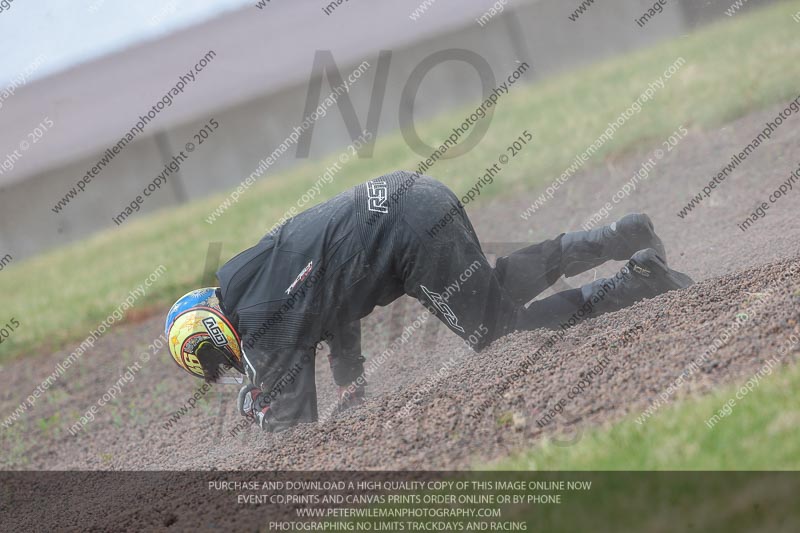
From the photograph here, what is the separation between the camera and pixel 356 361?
23.2 ft

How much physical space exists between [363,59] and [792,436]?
19.9m

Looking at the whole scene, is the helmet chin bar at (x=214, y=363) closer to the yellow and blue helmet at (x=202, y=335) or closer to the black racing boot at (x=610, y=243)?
the yellow and blue helmet at (x=202, y=335)

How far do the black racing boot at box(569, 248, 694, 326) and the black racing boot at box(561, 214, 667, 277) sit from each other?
0.14 metres

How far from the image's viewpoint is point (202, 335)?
596 centimetres

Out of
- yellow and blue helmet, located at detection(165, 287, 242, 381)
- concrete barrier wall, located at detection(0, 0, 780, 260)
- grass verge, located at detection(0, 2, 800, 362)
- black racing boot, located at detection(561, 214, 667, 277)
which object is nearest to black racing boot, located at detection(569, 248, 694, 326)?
black racing boot, located at detection(561, 214, 667, 277)

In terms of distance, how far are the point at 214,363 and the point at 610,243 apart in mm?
2952

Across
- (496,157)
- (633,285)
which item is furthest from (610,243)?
(496,157)

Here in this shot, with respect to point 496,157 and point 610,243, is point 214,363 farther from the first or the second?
point 496,157

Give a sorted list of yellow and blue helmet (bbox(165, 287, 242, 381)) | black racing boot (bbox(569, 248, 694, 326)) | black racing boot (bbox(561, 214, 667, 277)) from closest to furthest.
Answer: yellow and blue helmet (bbox(165, 287, 242, 381)) < black racing boot (bbox(569, 248, 694, 326)) < black racing boot (bbox(561, 214, 667, 277))

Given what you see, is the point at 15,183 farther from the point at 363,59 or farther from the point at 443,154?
the point at 443,154

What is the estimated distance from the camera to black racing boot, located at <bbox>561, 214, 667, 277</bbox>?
6.43 metres

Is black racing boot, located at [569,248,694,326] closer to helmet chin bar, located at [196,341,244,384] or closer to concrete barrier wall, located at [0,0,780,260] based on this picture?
helmet chin bar, located at [196,341,244,384]

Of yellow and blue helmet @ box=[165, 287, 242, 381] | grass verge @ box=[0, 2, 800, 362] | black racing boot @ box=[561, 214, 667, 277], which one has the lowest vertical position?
grass verge @ box=[0, 2, 800, 362]

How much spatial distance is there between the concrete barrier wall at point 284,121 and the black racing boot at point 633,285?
15.0 m
